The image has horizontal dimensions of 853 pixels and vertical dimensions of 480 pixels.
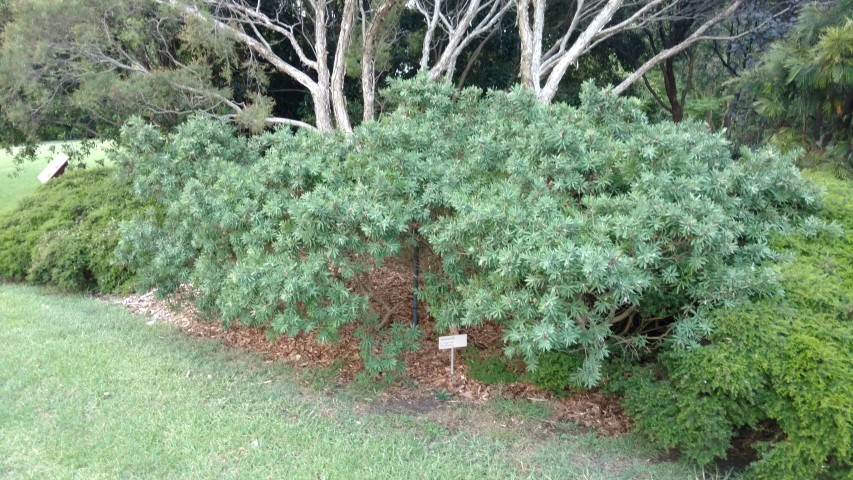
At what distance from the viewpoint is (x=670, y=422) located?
366 cm

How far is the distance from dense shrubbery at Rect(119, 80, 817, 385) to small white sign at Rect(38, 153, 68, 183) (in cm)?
623

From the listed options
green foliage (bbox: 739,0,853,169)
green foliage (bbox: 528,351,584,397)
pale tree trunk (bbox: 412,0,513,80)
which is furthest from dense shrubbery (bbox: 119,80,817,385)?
pale tree trunk (bbox: 412,0,513,80)

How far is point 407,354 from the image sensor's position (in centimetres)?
552

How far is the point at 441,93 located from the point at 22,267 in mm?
6442

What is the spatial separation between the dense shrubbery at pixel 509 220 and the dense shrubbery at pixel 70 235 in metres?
2.49

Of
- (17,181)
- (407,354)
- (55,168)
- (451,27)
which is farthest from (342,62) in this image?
(17,181)

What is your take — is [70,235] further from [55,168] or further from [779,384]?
[779,384]

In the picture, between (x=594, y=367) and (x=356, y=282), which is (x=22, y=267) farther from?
(x=594, y=367)

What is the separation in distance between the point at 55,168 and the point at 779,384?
36.7ft

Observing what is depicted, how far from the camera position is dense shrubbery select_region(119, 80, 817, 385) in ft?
10.8

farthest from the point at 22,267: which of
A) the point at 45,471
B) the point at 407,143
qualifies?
the point at 407,143

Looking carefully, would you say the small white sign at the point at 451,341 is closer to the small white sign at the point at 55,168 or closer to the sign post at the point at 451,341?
the sign post at the point at 451,341

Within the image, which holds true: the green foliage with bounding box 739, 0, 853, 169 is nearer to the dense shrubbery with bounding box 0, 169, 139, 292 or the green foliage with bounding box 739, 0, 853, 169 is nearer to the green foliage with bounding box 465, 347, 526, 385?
the green foliage with bounding box 465, 347, 526, 385

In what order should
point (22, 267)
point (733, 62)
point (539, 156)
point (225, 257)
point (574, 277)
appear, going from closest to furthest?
1. point (574, 277)
2. point (539, 156)
3. point (225, 257)
4. point (22, 267)
5. point (733, 62)
